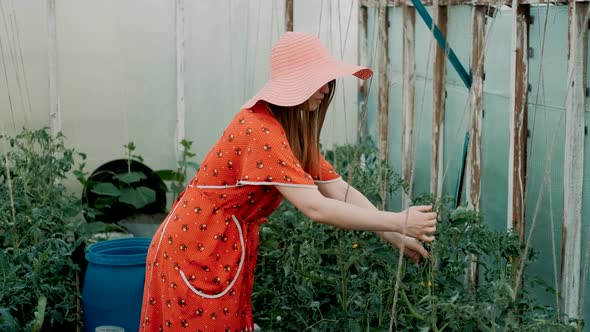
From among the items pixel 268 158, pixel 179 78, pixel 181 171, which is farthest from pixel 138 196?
pixel 268 158

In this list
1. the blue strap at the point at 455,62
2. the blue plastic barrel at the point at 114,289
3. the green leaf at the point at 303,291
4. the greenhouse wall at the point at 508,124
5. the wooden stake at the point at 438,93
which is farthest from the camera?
the wooden stake at the point at 438,93

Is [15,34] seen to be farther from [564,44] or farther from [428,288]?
[428,288]

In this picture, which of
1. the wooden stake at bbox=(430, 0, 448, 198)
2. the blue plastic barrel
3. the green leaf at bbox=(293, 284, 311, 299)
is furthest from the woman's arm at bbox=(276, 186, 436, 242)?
the wooden stake at bbox=(430, 0, 448, 198)

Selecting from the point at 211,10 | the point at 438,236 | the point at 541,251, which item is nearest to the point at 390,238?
the point at 438,236

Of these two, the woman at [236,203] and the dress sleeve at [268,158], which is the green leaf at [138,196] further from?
the dress sleeve at [268,158]

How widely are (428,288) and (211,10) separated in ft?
11.4

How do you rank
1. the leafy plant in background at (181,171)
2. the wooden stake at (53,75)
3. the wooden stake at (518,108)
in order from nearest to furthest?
the wooden stake at (518,108)
the wooden stake at (53,75)
the leafy plant in background at (181,171)

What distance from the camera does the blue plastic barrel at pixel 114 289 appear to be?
123 inches

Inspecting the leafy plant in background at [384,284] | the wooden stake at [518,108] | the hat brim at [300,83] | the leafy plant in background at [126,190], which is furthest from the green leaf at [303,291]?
the leafy plant in background at [126,190]

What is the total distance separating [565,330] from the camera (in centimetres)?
185

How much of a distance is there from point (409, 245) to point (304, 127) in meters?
0.39

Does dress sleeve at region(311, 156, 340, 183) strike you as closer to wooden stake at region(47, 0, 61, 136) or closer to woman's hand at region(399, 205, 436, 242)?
woman's hand at region(399, 205, 436, 242)

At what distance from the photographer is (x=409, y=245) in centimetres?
225

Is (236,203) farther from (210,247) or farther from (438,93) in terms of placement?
(438,93)
